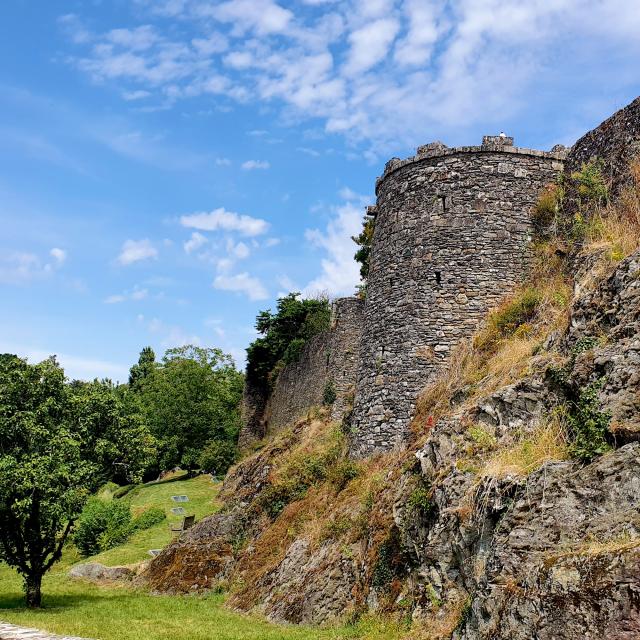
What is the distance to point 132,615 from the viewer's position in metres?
13.6

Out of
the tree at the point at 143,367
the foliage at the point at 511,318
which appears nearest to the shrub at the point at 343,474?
the foliage at the point at 511,318

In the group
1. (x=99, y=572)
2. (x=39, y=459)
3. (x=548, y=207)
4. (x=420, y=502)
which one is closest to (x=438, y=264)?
(x=548, y=207)

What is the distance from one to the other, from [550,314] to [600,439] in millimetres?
4935

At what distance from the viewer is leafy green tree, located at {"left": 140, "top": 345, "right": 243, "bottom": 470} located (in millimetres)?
41281

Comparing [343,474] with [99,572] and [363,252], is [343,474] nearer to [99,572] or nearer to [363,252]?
[99,572]

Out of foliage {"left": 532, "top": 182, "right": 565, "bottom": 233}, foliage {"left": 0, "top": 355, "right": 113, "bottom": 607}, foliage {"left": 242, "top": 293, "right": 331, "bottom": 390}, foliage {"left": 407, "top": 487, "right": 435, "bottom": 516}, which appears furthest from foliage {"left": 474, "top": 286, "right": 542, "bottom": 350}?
foliage {"left": 242, "top": 293, "right": 331, "bottom": 390}

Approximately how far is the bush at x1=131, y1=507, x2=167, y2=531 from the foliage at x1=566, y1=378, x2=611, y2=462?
831 inches

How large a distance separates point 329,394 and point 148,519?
8.45m

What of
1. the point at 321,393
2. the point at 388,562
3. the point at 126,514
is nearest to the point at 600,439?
the point at 388,562

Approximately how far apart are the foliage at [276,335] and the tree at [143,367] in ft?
129

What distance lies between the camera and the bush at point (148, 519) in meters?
26.0

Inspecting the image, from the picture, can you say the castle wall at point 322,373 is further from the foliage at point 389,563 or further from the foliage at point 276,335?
the foliage at point 389,563

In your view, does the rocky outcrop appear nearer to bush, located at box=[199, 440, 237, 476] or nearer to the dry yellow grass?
the dry yellow grass

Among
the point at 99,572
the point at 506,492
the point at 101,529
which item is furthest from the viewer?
the point at 101,529
